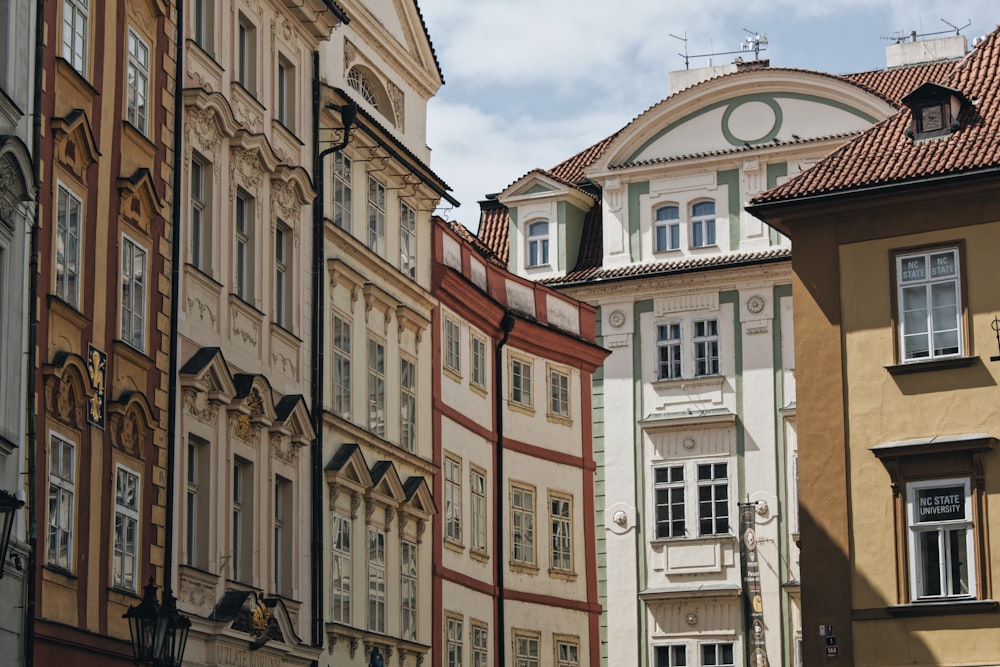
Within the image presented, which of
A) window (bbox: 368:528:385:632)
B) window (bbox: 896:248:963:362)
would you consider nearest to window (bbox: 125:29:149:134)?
window (bbox: 368:528:385:632)

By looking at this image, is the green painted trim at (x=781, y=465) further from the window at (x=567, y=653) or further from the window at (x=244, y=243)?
the window at (x=244, y=243)

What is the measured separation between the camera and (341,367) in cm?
3241

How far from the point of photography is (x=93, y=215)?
22.8 m

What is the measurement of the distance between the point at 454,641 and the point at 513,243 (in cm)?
1743

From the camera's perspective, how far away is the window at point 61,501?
21.1 m

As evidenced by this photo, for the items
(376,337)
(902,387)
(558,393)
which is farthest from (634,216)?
(902,387)

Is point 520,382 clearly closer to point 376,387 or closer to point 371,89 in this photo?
point 376,387

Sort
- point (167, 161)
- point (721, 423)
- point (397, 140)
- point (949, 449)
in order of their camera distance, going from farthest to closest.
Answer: point (721, 423) < point (397, 140) < point (949, 449) < point (167, 161)

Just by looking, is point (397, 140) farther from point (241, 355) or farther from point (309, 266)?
point (241, 355)

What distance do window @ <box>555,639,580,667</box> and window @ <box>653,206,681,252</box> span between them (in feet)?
40.2

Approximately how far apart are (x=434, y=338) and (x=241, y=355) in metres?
9.57

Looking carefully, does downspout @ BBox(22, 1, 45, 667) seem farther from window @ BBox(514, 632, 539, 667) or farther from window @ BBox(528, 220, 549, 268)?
window @ BBox(528, 220, 549, 268)

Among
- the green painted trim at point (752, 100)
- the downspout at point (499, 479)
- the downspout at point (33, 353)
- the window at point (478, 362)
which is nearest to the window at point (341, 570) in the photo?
the downspout at point (499, 479)

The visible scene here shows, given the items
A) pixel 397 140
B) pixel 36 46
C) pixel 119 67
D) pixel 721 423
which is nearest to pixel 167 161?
pixel 119 67
